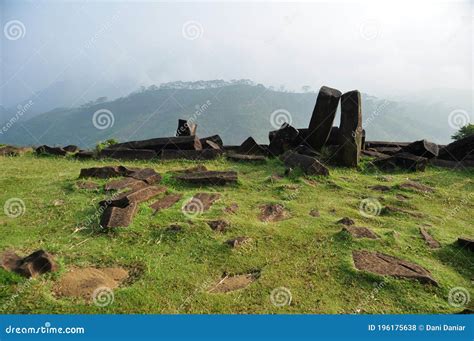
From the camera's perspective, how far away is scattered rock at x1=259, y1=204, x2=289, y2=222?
26.2ft

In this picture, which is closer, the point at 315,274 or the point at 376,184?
the point at 315,274

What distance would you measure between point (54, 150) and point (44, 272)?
1064 centimetres

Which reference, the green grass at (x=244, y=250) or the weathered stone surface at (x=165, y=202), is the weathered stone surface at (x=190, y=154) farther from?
the weathered stone surface at (x=165, y=202)

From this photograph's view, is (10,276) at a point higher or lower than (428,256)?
higher

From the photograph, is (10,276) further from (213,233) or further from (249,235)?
(249,235)

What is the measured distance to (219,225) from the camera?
7.05 m

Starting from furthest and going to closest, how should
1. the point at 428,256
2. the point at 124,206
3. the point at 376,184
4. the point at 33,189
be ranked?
the point at 376,184 → the point at 33,189 → the point at 124,206 → the point at 428,256

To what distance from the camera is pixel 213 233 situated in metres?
6.82

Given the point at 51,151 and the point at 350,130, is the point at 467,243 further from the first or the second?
the point at 51,151

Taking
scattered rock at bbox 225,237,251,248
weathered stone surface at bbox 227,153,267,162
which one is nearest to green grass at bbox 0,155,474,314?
scattered rock at bbox 225,237,251,248

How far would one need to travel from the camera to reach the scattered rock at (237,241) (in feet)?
20.9

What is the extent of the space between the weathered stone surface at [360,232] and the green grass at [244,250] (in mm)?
158

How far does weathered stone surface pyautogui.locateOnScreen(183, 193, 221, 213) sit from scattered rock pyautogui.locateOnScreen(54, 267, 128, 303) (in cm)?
252

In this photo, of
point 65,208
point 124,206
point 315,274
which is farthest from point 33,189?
point 315,274
